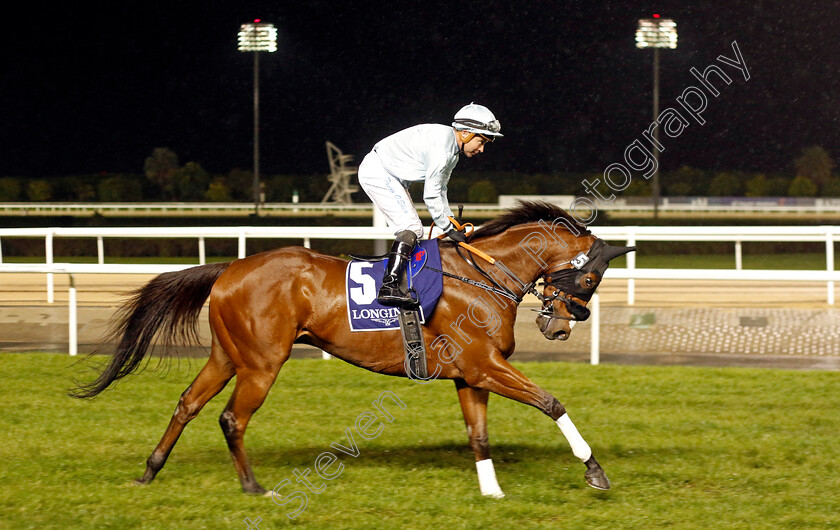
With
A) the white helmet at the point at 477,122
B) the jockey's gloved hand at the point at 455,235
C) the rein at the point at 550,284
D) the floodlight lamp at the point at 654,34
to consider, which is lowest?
the rein at the point at 550,284

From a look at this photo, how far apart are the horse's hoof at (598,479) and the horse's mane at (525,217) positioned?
3.51 ft

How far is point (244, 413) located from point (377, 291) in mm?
771

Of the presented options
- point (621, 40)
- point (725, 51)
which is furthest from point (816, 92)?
point (621, 40)

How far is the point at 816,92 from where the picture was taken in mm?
39438

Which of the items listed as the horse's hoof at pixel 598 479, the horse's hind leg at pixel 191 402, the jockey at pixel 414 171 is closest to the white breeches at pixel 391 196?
the jockey at pixel 414 171

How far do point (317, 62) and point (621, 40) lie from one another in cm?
1415

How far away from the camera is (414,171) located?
13.3 ft

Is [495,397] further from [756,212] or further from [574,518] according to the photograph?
[756,212]

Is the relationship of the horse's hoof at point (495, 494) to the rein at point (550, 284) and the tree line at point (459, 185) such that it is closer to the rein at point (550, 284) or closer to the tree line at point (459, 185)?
the rein at point (550, 284)

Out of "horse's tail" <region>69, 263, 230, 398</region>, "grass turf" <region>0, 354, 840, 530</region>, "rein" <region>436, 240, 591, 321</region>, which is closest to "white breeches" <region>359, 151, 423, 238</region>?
"rein" <region>436, 240, 591, 321</region>

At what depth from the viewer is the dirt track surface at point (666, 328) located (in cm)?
721

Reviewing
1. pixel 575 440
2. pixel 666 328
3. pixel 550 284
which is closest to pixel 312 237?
pixel 666 328

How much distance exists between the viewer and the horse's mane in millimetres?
4098

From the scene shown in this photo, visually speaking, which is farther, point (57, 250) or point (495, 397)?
point (57, 250)
